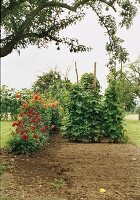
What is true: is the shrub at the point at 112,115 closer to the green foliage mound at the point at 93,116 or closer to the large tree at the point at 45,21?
the green foliage mound at the point at 93,116

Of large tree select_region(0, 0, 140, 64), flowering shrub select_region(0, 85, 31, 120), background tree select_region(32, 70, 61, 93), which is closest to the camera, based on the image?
large tree select_region(0, 0, 140, 64)

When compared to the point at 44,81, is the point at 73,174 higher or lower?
lower

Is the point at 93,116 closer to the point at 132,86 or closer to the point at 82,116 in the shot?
the point at 82,116

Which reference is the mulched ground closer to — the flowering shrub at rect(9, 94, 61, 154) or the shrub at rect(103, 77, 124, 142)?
the flowering shrub at rect(9, 94, 61, 154)

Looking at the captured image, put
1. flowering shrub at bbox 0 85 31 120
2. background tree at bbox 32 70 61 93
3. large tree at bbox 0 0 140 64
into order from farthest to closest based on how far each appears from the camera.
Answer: background tree at bbox 32 70 61 93 → flowering shrub at bbox 0 85 31 120 → large tree at bbox 0 0 140 64

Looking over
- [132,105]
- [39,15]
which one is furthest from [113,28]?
[132,105]

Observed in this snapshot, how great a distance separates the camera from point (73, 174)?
9.83 meters

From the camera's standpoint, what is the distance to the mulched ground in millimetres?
8117

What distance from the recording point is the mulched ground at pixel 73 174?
8.12 m

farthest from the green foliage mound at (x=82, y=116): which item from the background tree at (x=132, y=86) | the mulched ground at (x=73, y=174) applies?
the background tree at (x=132, y=86)

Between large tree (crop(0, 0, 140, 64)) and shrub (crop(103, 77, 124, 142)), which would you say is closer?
large tree (crop(0, 0, 140, 64))

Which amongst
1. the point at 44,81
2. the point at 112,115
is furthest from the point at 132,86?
the point at 112,115

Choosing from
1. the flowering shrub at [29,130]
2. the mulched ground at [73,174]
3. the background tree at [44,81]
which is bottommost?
the mulched ground at [73,174]

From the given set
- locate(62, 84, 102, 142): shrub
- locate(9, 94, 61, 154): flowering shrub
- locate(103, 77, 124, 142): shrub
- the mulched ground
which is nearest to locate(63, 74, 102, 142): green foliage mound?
locate(62, 84, 102, 142): shrub
